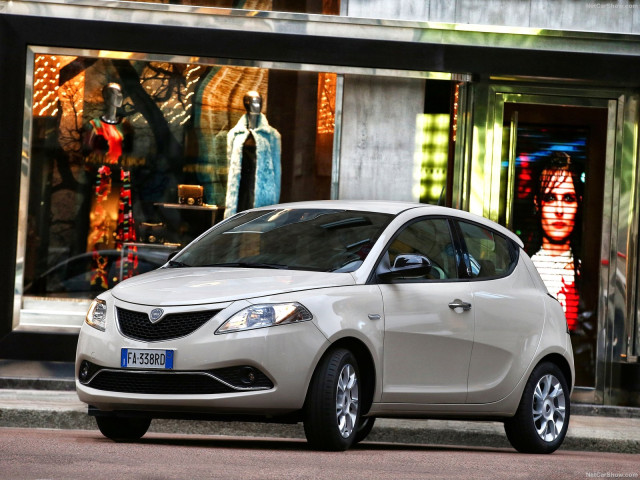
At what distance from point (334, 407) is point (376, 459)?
1.27ft

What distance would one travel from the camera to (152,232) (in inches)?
575

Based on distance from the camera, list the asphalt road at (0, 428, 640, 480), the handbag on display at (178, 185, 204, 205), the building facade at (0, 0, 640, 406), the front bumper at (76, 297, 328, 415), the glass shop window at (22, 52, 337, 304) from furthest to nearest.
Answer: the handbag on display at (178, 185, 204, 205)
the glass shop window at (22, 52, 337, 304)
the building facade at (0, 0, 640, 406)
the front bumper at (76, 297, 328, 415)
the asphalt road at (0, 428, 640, 480)

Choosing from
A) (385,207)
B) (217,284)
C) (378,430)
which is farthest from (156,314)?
(378,430)

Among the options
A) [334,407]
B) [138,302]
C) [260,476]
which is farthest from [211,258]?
[260,476]

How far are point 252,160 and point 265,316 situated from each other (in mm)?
6961

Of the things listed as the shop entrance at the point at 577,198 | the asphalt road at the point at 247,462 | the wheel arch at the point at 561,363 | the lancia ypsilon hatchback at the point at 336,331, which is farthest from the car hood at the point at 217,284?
the shop entrance at the point at 577,198

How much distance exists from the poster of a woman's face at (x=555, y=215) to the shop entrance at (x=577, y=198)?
0.04 feet

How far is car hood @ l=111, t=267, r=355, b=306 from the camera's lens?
8.12 meters

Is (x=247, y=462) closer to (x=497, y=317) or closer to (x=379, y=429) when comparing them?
(x=497, y=317)

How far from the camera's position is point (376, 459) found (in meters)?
8.08

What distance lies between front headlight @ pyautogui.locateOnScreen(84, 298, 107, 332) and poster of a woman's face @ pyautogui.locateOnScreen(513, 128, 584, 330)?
758 cm

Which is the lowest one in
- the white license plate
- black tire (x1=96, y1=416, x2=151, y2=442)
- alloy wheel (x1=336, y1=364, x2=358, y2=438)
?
black tire (x1=96, y1=416, x2=151, y2=442)

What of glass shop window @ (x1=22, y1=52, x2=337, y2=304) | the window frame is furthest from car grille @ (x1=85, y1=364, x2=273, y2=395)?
glass shop window @ (x1=22, y1=52, x2=337, y2=304)

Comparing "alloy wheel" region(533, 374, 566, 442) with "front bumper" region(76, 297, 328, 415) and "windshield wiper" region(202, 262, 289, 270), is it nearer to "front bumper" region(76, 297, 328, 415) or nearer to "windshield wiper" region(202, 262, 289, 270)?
"windshield wiper" region(202, 262, 289, 270)
